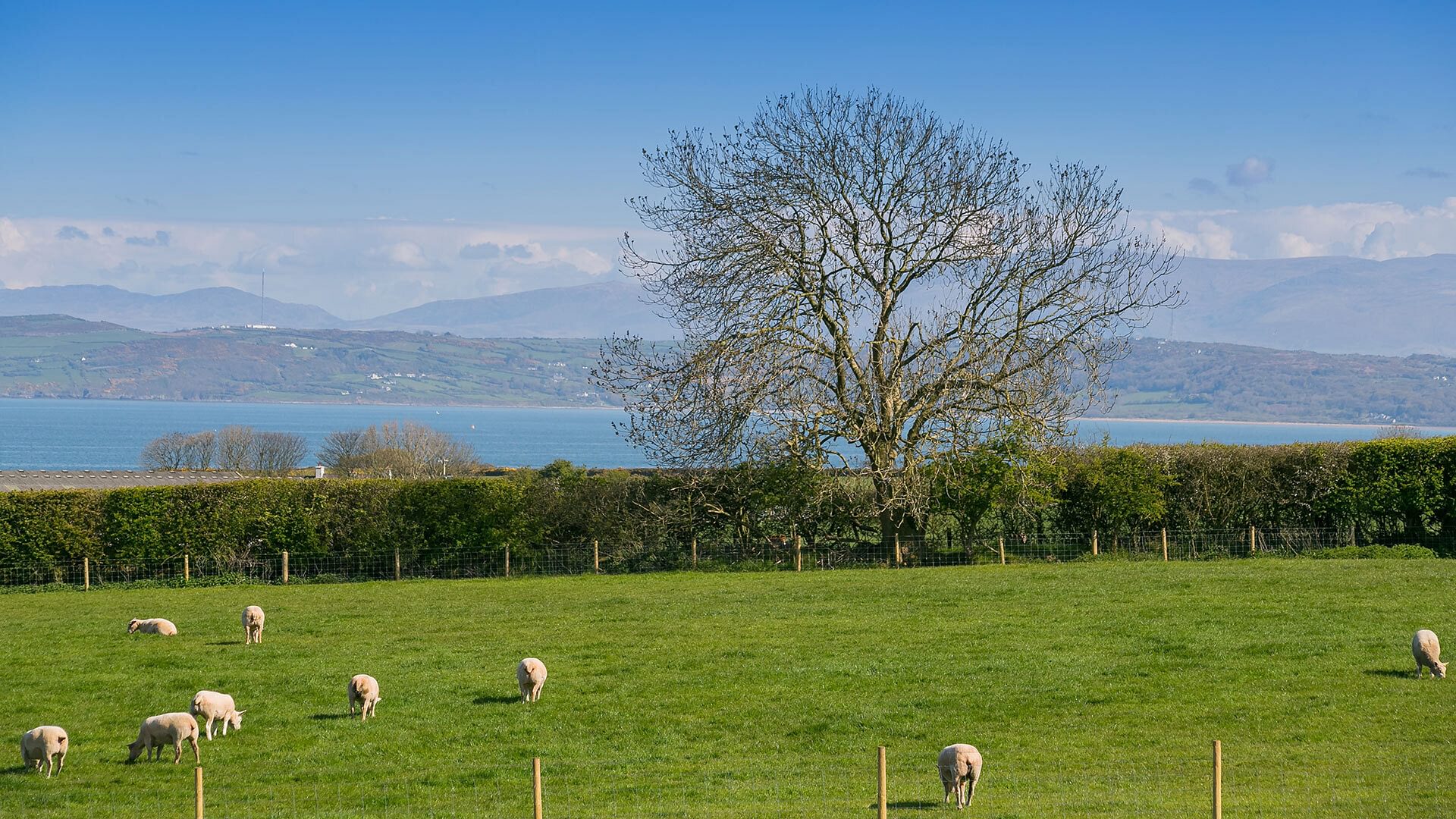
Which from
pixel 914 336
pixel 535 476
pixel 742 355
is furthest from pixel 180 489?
pixel 914 336

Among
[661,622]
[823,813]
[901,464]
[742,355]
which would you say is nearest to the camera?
[823,813]

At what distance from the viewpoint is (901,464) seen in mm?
33750

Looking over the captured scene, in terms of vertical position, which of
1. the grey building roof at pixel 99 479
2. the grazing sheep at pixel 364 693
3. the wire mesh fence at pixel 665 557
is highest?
the grey building roof at pixel 99 479

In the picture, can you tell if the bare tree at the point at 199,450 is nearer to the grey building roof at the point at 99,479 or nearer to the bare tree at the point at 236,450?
the bare tree at the point at 236,450

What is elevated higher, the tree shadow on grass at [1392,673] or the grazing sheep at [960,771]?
the grazing sheep at [960,771]

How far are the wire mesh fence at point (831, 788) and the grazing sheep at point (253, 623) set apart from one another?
7.57 meters

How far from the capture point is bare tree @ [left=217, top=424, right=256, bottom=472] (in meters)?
74.9

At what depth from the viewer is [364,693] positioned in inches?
580

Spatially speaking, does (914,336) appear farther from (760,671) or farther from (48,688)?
(48,688)

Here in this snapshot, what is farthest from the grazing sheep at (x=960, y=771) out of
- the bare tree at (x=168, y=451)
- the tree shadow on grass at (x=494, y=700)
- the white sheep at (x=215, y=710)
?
the bare tree at (x=168, y=451)

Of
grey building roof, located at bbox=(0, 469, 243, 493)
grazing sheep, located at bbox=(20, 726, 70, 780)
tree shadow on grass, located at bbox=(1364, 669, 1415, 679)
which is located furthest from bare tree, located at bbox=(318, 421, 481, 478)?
tree shadow on grass, located at bbox=(1364, 669, 1415, 679)

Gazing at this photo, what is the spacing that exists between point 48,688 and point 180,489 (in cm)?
1700

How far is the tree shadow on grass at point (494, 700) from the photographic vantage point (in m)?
15.5

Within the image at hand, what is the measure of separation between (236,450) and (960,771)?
2863 inches
